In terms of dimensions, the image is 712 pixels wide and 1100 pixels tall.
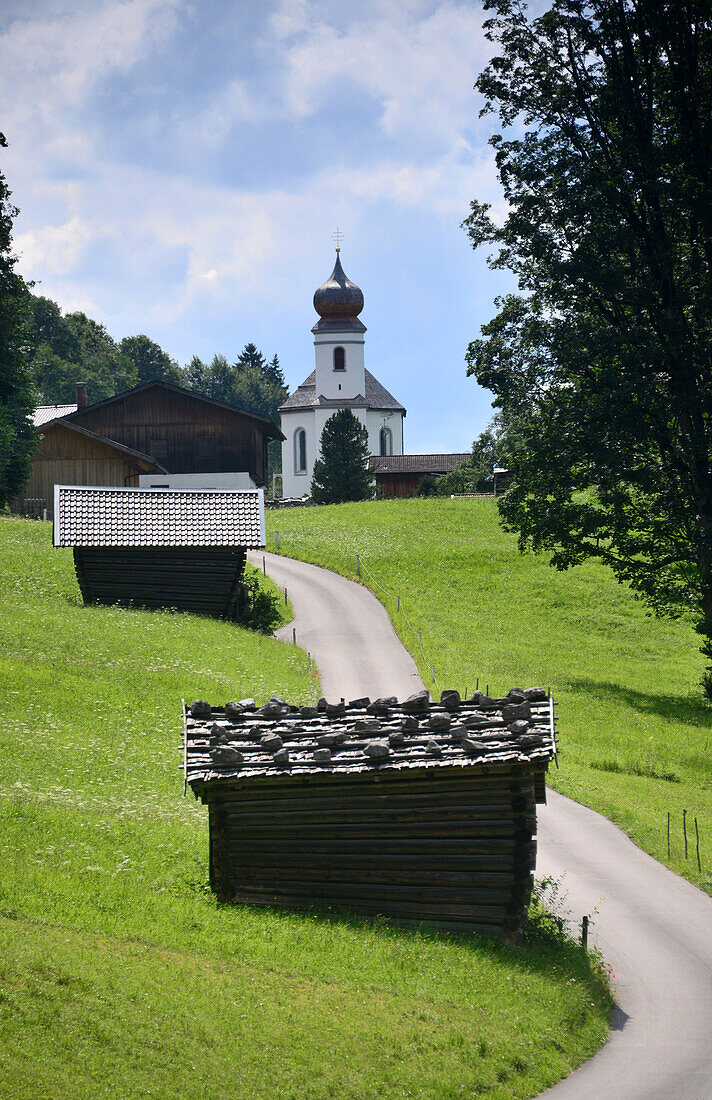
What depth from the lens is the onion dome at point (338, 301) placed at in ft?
→ 330

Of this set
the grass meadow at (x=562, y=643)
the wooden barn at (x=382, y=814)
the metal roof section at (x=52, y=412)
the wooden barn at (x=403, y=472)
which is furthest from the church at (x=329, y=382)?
the wooden barn at (x=382, y=814)

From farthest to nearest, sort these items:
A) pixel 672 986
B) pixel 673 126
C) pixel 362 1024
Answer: pixel 673 126, pixel 672 986, pixel 362 1024

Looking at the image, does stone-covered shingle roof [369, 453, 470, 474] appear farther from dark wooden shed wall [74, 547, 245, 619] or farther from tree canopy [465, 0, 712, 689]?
tree canopy [465, 0, 712, 689]

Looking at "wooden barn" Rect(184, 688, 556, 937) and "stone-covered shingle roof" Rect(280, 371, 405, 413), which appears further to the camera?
"stone-covered shingle roof" Rect(280, 371, 405, 413)

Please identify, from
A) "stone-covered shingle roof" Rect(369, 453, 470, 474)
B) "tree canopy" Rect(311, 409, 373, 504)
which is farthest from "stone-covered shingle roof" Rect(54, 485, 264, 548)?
"stone-covered shingle roof" Rect(369, 453, 470, 474)

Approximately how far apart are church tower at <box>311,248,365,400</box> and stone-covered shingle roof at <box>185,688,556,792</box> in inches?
3390

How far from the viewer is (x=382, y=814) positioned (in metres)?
15.2

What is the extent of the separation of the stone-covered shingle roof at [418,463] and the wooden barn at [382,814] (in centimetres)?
7428

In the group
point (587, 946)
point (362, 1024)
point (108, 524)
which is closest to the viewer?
point (362, 1024)

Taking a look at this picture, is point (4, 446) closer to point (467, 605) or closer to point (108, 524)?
point (108, 524)

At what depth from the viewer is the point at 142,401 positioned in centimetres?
6738

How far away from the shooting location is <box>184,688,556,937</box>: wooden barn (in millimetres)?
14727

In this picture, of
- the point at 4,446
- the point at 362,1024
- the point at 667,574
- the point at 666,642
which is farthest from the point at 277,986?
the point at 4,446

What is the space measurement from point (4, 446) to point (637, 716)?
32.6 metres
